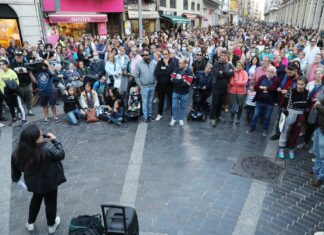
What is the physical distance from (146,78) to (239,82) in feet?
8.29

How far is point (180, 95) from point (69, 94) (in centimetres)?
326

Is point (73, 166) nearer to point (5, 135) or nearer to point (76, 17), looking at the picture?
point (5, 135)

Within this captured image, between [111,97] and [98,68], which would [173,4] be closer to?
[98,68]

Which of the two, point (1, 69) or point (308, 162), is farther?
point (1, 69)

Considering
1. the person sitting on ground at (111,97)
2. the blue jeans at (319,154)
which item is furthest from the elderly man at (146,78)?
the blue jeans at (319,154)

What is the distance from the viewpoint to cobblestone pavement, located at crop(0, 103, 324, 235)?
167 inches

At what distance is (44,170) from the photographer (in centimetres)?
357

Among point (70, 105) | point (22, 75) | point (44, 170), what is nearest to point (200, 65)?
point (70, 105)

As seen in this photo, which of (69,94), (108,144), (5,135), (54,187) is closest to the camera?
(54,187)

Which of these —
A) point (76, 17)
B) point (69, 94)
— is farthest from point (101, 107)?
point (76, 17)

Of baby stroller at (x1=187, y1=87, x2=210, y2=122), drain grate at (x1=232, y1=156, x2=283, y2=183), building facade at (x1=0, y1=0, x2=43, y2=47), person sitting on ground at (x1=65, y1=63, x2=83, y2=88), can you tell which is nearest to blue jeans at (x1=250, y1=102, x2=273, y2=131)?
drain grate at (x1=232, y1=156, x2=283, y2=183)

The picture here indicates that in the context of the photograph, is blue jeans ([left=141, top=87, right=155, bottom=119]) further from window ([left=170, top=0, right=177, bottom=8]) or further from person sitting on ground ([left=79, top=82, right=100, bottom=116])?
window ([left=170, top=0, right=177, bottom=8])

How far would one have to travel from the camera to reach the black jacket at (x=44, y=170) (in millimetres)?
3488

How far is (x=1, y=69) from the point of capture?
7570 mm
